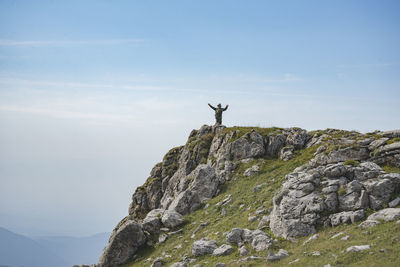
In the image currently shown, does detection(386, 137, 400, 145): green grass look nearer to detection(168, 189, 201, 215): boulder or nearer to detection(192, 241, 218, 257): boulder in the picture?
detection(192, 241, 218, 257): boulder

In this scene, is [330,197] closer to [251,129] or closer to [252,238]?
[252,238]

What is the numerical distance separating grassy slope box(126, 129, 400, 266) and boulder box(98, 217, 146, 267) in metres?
1.35

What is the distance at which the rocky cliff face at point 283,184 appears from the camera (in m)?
25.9

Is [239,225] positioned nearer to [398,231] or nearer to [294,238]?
[294,238]

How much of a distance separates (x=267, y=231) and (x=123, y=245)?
2000 cm

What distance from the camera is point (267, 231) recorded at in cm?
2839

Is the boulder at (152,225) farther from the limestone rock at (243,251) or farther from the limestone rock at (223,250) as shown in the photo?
the limestone rock at (243,251)

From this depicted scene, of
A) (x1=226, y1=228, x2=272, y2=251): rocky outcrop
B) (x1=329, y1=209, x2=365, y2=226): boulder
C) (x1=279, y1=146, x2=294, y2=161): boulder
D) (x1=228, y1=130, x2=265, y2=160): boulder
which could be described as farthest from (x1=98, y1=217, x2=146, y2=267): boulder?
(x1=329, y1=209, x2=365, y2=226): boulder

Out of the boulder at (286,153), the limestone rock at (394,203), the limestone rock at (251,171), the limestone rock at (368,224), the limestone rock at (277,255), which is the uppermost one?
the boulder at (286,153)

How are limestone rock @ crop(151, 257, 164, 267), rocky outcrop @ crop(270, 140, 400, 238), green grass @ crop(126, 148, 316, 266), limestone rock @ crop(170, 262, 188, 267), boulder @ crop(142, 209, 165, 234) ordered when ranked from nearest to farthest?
rocky outcrop @ crop(270, 140, 400, 238) → limestone rock @ crop(170, 262, 188, 267) → limestone rock @ crop(151, 257, 164, 267) → green grass @ crop(126, 148, 316, 266) → boulder @ crop(142, 209, 165, 234)

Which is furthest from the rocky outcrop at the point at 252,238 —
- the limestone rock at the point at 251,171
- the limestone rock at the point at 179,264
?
the limestone rock at the point at 251,171

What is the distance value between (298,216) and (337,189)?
4.33 metres

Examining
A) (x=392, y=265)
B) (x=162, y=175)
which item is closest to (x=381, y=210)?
(x=392, y=265)

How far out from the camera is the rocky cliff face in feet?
85.0
